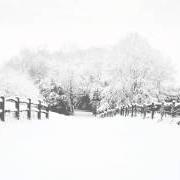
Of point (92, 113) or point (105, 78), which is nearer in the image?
point (105, 78)

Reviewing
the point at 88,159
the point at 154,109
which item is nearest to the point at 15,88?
the point at 154,109

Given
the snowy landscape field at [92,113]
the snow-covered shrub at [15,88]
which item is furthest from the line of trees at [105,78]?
the snowy landscape field at [92,113]

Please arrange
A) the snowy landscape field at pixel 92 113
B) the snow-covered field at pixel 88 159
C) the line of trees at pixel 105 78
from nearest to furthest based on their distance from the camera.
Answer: the snow-covered field at pixel 88 159 < the snowy landscape field at pixel 92 113 < the line of trees at pixel 105 78

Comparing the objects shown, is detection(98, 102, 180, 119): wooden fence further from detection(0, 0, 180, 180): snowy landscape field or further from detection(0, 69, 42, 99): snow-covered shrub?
detection(0, 69, 42, 99): snow-covered shrub

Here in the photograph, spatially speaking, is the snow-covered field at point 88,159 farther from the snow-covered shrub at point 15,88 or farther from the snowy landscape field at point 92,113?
the snow-covered shrub at point 15,88

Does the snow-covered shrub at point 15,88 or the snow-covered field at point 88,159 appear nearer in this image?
the snow-covered field at point 88,159

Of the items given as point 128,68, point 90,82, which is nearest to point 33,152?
point 128,68

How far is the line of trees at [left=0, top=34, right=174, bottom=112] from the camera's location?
3328 centimetres

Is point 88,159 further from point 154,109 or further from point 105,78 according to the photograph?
point 105,78

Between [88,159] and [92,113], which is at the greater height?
[88,159]

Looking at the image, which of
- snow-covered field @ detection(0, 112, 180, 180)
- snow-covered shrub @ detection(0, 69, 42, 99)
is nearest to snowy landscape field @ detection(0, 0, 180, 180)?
snow-covered field @ detection(0, 112, 180, 180)

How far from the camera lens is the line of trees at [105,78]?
33.3 meters

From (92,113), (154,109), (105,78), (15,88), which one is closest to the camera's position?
(154,109)

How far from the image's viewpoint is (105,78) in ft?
116
